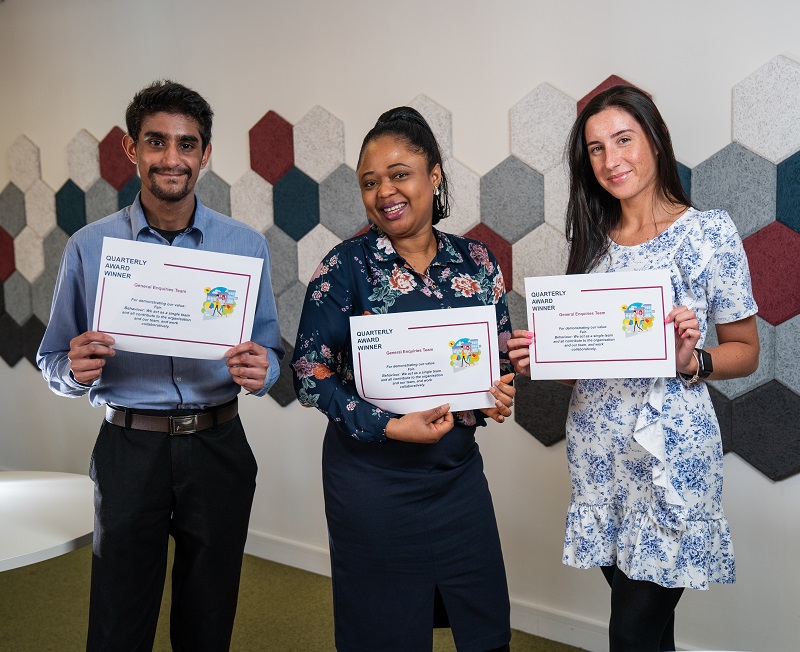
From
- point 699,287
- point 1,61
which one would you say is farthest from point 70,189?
point 699,287

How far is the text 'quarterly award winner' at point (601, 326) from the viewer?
164 centimetres

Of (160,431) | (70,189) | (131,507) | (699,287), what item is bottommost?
(131,507)

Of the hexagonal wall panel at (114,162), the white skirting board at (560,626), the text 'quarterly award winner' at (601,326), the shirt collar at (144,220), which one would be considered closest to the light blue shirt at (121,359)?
the shirt collar at (144,220)

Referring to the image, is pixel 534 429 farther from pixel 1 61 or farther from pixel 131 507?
pixel 1 61

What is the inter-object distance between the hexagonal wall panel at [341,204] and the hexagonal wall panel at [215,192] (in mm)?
561

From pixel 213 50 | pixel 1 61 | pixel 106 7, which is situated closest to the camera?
pixel 213 50

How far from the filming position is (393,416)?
66.6 inches

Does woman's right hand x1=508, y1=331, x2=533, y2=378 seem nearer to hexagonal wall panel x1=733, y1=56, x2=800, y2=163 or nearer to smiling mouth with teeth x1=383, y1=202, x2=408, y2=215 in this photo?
smiling mouth with teeth x1=383, y1=202, x2=408, y2=215

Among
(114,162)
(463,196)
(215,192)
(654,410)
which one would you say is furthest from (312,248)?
(654,410)

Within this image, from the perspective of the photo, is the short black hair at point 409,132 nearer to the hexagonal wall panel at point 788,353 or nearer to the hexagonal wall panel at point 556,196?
the hexagonal wall panel at point 556,196

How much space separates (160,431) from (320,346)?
0.53m

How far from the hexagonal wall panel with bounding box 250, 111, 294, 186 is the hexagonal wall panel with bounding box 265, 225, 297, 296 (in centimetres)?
24

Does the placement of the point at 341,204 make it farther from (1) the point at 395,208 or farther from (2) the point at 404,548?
(2) the point at 404,548

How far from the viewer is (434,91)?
2949mm
